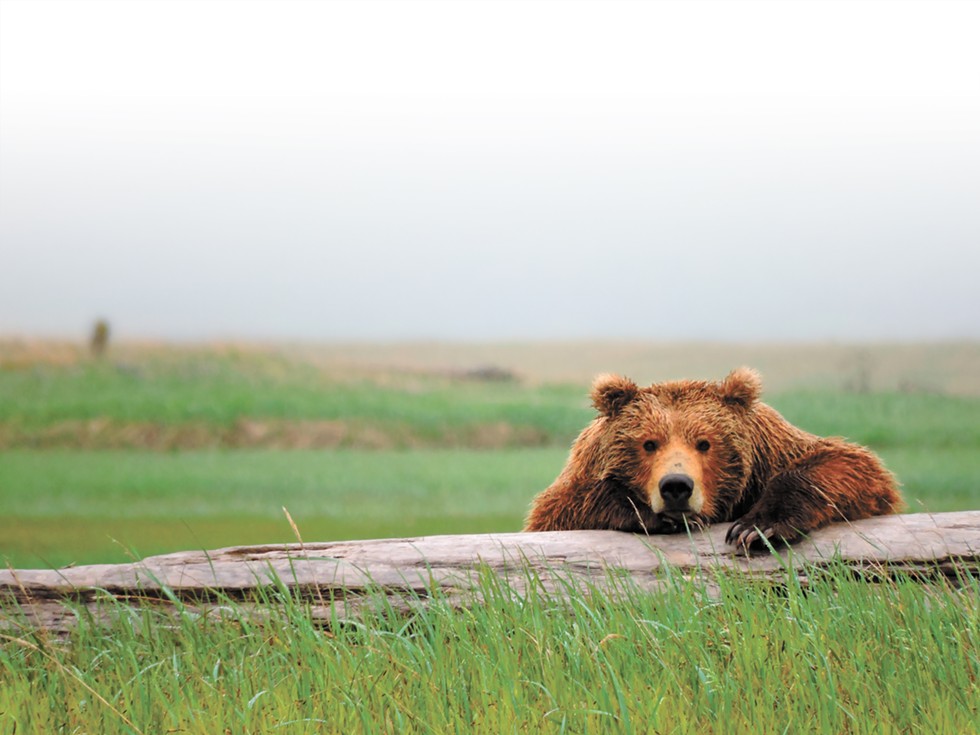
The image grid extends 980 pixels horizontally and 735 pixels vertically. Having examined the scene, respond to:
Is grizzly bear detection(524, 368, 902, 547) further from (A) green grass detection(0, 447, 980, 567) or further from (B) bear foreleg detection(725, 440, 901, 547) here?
(A) green grass detection(0, 447, 980, 567)

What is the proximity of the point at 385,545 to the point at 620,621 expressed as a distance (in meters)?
0.98

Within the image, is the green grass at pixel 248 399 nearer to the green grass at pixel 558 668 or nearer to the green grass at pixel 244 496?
the green grass at pixel 244 496

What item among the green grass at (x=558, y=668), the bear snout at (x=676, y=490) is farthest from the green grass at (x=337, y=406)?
the green grass at (x=558, y=668)

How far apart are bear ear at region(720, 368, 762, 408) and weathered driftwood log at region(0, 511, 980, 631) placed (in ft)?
1.55

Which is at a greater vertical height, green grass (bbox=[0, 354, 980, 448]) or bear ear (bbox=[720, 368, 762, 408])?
bear ear (bbox=[720, 368, 762, 408])

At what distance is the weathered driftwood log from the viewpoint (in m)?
3.19

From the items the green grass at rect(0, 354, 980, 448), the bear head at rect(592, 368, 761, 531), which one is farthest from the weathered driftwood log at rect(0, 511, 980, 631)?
the green grass at rect(0, 354, 980, 448)

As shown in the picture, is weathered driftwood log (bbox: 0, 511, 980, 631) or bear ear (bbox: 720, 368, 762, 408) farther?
bear ear (bbox: 720, 368, 762, 408)

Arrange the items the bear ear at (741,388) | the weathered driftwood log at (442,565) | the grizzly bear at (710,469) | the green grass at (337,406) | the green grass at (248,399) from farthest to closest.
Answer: the green grass at (248,399)
the green grass at (337,406)
the bear ear at (741,388)
the grizzly bear at (710,469)
the weathered driftwood log at (442,565)

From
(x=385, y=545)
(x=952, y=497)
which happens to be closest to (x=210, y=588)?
(x=385, y=545)

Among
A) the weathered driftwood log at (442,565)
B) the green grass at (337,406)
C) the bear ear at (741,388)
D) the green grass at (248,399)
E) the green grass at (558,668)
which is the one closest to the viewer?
the green grass at (558,668)

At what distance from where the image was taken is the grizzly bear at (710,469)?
3.30 m

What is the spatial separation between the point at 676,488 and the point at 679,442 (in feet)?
0.65

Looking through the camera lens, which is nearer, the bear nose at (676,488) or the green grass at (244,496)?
the bear nose at (676,488)
